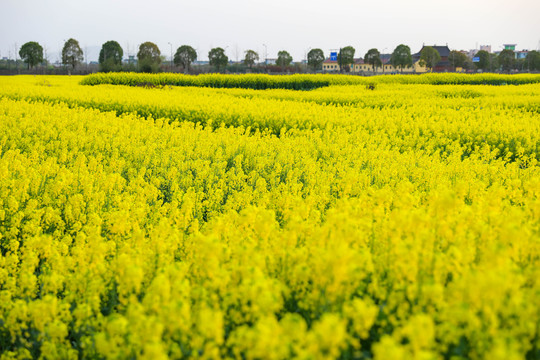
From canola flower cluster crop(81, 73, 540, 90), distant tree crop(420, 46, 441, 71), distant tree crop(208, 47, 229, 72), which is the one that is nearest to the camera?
canola flower cluster crop(81, 73, 540, 90)

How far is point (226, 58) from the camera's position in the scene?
69.4 metres

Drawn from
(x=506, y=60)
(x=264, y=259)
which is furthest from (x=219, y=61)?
(x=264, y=259)

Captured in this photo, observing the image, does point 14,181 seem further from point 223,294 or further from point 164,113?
point 164,113

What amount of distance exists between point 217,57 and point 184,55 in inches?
203

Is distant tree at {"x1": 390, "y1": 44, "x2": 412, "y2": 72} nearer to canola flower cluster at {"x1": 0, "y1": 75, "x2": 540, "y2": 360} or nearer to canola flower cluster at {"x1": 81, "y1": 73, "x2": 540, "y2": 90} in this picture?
canola flower cluster at {"x1": 81, "y1": 73, "x2": 540, "y2": 90}

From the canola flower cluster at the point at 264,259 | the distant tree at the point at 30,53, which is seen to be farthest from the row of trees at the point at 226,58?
the canola flower cluster at the point at 264,259

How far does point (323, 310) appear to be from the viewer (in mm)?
2539

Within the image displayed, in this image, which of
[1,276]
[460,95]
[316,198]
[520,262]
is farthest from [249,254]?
[460,95]

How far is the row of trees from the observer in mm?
62981

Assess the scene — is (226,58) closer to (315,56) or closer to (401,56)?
(315,56)

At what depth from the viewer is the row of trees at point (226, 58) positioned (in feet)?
207

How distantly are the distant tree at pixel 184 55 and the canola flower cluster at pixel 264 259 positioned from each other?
63.5 m

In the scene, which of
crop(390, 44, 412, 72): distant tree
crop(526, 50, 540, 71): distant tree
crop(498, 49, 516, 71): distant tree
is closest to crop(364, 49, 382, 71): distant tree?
crop(390, 44, 412, 72): distant tree

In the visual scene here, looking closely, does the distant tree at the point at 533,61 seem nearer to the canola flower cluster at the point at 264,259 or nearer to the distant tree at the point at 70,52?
the distant tree at the point at 70,52
